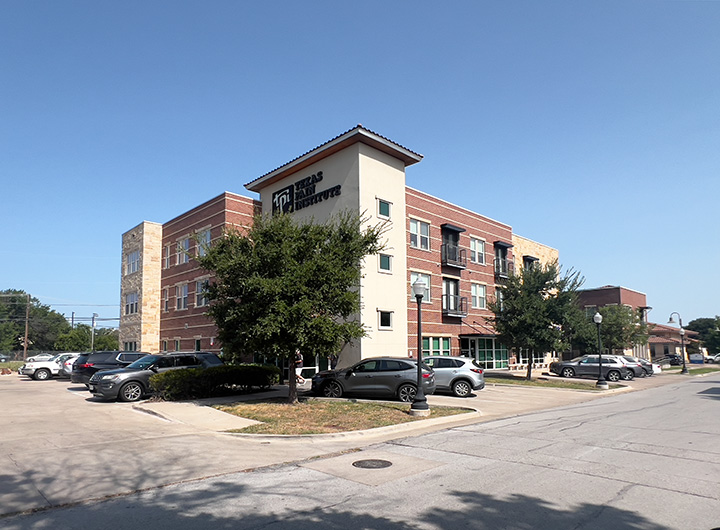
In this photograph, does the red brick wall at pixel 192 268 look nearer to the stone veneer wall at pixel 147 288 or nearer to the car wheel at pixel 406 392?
the stone veneer wall at pixel 147 288

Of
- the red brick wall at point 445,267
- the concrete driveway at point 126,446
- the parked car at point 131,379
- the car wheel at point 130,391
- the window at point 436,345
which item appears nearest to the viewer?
the concrete driveway at point 126,446

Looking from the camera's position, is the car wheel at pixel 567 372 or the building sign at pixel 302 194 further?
the car wheel at pixel 567 372

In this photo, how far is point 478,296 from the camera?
125ft

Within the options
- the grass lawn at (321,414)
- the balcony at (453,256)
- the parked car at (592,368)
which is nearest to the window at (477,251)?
the balcony at (453,256)

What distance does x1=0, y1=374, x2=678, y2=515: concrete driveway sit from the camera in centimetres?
781

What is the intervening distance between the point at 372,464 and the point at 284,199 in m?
24.7

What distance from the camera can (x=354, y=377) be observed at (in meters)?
19.1

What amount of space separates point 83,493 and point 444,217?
29.9 metres

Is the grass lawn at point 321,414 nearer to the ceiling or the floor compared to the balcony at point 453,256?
nearer to the floor

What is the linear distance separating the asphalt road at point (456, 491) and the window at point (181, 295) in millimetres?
26254

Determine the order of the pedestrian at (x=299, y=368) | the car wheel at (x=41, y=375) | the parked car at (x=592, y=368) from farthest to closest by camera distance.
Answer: the parked car at (x=592, y=368), the car wheel at (x=41, y=375), the pedestrian at (x=299, y=368)

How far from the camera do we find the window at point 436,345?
3247 centimetres

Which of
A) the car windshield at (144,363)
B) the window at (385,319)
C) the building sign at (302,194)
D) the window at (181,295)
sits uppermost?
the building sign at (302,194)

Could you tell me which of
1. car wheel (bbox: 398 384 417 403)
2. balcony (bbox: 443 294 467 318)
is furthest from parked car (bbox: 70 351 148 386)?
balcony (bbox: 443 294 467 318)
